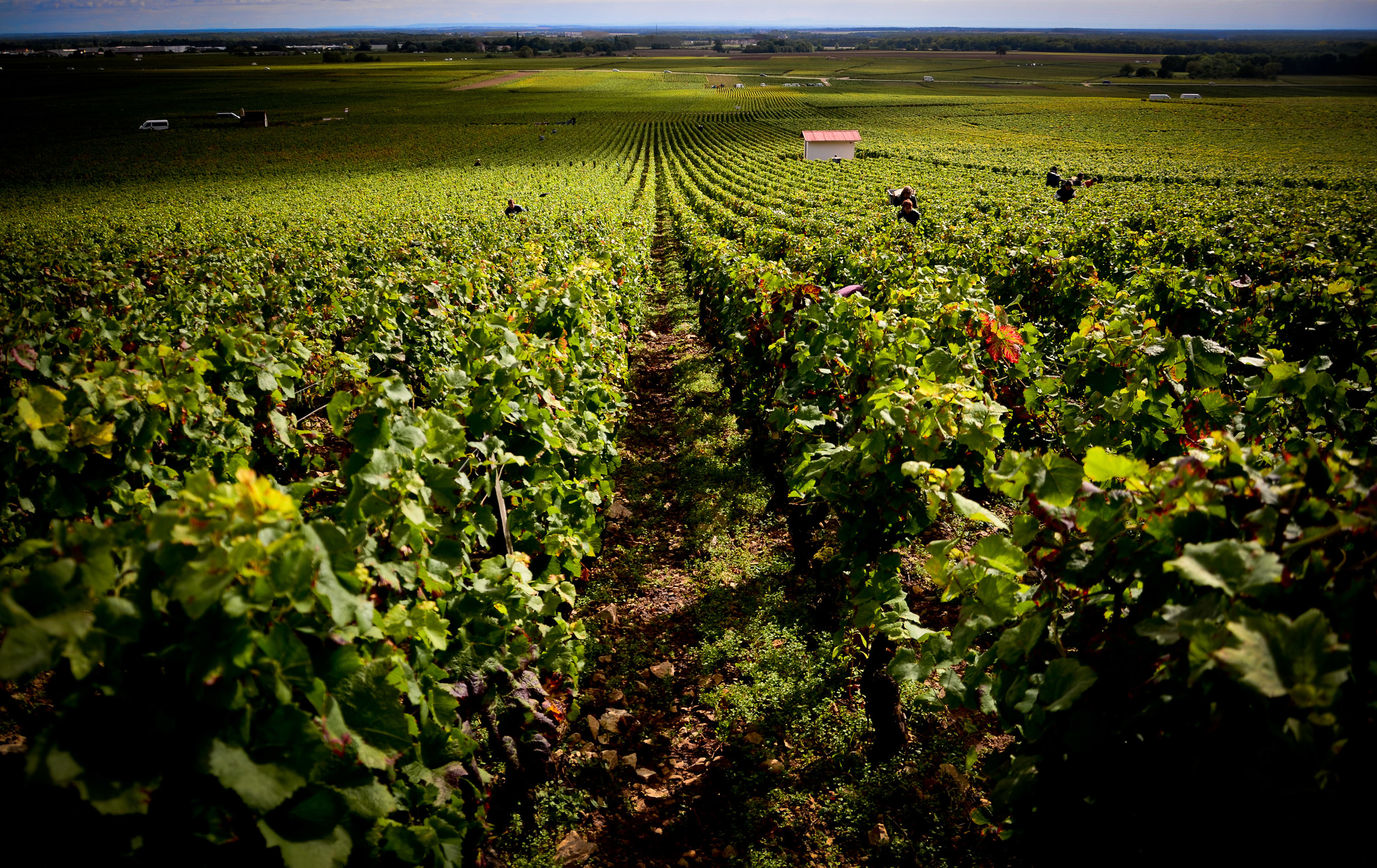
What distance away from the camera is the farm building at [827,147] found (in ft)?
143

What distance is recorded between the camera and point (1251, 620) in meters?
1.39

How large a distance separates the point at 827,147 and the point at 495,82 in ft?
284

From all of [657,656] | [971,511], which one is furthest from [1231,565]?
[657,656]

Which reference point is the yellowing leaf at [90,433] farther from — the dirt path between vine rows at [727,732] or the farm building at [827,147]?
the farm building at [827,147]

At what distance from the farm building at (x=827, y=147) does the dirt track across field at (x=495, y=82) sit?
73.9 meters

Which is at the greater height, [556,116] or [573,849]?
[556,116]

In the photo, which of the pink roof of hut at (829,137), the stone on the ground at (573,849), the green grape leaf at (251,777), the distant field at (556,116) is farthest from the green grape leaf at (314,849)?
the pink roof of hut at (829,137)

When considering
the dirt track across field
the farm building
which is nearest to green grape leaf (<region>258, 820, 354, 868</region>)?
the farm building

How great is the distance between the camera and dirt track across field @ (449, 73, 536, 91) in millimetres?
98750

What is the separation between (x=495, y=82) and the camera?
109 meters

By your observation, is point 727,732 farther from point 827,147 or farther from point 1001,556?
point 827,147

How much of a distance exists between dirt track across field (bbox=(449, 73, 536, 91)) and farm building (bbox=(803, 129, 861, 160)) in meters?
73.9

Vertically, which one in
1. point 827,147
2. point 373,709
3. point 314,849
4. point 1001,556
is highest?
point 827,147

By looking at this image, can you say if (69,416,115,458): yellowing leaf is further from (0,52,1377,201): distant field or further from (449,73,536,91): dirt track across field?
(449,73,536,91): dirt track across field
